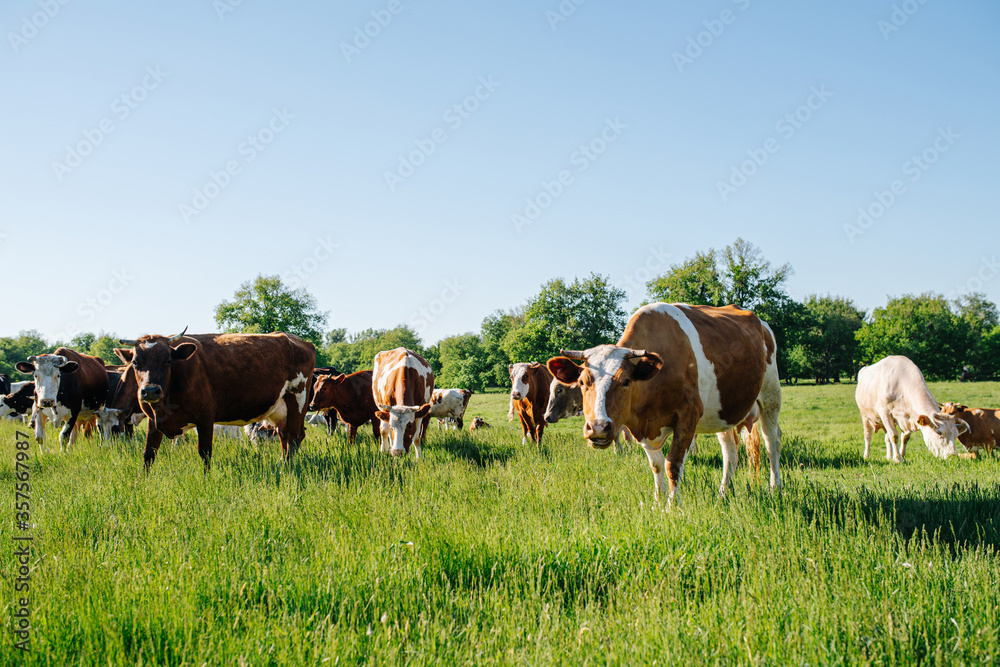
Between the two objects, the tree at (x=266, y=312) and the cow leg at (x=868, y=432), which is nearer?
the cow leg at (x=868, y=432)

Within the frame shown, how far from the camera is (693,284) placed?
6066 cm

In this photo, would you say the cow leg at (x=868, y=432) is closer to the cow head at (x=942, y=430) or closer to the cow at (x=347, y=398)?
the cow head at (x=942, y=430)

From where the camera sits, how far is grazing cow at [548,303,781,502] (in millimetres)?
5293

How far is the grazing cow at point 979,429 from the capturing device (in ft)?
37.0

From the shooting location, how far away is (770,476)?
25.8 feet

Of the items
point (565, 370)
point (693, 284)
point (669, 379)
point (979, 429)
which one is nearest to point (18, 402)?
point (565, 370)

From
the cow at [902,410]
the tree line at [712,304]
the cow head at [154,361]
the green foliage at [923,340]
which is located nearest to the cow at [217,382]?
the cow head at [154,361]

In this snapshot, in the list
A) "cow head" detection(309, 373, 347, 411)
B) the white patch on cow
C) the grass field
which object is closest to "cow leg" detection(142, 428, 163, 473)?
the grass field

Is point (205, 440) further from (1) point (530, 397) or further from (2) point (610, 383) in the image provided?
(1) point (530, 397)

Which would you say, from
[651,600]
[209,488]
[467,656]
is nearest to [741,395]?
[651,600]

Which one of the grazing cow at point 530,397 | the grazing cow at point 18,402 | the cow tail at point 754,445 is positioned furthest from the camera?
the grazing cow at point 18,402

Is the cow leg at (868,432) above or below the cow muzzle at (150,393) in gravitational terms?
below

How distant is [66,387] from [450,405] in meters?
12.2

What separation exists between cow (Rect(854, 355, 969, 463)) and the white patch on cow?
6507 millimetres
